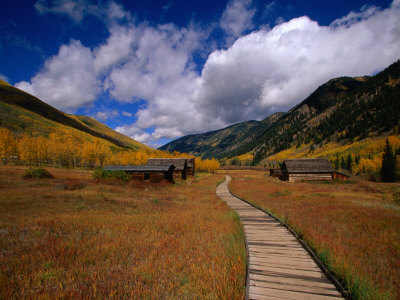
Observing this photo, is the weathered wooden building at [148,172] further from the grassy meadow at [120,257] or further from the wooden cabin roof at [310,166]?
the wooden cabin roof at [310,166]

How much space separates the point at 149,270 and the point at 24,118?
7015 inches

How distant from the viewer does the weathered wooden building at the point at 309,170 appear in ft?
144

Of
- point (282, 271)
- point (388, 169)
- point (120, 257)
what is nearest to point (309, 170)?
point (388, 169)

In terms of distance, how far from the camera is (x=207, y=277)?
14.5 feet

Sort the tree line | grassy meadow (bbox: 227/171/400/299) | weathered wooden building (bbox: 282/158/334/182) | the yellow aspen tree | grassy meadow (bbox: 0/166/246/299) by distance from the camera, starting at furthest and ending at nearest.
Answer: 1. the tree line
2. the yellow aspen tree
3. weathered wooden building (bbox: 282/158/334/182)
4. grassy meadow (bbox: 227/171/400/299)
5. grassy meadow (bbox: 0/166/246/299)

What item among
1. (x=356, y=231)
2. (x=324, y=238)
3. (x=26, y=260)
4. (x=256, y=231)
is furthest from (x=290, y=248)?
(x=26, y=260)

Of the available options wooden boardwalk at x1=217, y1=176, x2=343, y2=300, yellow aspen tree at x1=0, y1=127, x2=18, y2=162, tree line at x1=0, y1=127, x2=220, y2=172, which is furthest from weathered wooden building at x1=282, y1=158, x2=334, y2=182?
yellow aspen tree at x1=0, y1=127, x2=18, y2=162

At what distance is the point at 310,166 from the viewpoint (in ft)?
148

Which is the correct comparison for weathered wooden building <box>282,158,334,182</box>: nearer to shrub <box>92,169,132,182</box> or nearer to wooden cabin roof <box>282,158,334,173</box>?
wooden cabin roof <box>282,158,334,173</box>

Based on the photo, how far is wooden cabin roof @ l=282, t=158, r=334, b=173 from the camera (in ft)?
144

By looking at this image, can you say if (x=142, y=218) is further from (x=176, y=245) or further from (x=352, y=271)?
(x=352, y=271)

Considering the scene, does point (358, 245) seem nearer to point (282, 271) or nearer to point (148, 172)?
point (282, 271)

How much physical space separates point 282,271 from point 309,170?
46.7 m

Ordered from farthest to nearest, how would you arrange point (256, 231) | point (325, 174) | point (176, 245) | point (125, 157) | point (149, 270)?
point (125, 157) < point (325, 174) < point (256, 231) < point (176, 245) < point (149, 270)
